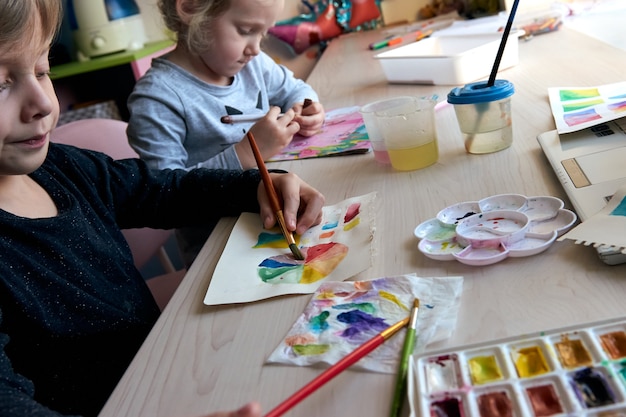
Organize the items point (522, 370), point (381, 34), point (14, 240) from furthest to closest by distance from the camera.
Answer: point (381, 34), point (14, 240), point (522, 370)

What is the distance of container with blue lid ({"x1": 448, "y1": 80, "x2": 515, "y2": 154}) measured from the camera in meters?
0.73

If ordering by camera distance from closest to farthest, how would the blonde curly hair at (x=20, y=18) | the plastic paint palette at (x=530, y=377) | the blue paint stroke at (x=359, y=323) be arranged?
the plastic paint palette at (x=530, y=377), the blue paint stroke at (x=359, y=323), the blonde curly hair at (x=20, y=18)

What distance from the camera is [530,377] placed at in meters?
0.37

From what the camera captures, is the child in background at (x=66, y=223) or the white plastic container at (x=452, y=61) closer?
the child in background at (x=66, y=223)

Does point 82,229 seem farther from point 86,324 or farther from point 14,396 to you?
point 14,396

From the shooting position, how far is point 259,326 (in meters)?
0.52

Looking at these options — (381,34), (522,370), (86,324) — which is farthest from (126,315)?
(381,34)

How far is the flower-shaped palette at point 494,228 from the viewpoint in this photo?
1.69 ft

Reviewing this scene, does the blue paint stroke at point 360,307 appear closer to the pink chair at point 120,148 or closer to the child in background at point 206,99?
the child in background at point 206,99

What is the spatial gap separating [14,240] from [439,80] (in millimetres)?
785

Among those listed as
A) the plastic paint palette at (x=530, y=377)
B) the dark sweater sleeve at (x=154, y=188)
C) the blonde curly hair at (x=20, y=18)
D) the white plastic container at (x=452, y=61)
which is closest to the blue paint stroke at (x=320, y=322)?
the plastic paint palette at (x=530, y=377)

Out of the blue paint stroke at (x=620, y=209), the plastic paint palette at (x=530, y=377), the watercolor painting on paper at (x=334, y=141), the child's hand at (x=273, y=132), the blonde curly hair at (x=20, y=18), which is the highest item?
the blonde curly hair at (x=20, y=18)

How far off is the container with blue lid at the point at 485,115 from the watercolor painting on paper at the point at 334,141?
171mm

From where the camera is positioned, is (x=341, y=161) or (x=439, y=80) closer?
(x=341, y=161)
